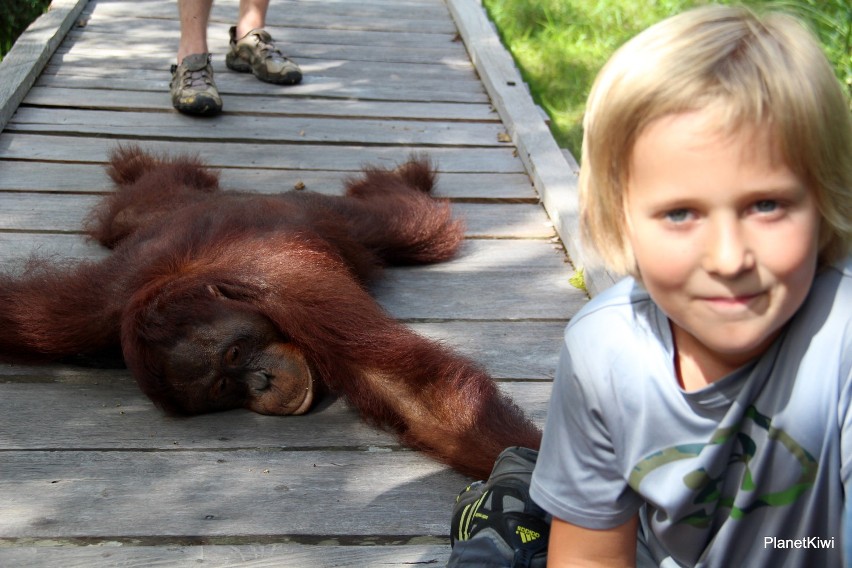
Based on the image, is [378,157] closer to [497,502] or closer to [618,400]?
[497,502]

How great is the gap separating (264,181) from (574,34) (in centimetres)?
284

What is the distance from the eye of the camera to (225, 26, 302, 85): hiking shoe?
13.8 ft

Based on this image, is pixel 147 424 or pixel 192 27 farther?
pixel 192 27

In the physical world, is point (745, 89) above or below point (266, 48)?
above

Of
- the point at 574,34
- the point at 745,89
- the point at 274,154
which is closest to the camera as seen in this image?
the point at 745,89

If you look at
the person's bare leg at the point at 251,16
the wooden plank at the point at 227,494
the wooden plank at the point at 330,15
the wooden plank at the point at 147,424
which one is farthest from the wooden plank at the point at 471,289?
the wooden plank at the point at 330,15

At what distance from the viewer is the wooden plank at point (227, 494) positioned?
1794 millimetres

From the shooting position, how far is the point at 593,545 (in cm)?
132

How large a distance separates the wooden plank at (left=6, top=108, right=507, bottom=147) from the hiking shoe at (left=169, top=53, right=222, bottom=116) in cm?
5

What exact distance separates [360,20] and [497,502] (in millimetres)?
4087

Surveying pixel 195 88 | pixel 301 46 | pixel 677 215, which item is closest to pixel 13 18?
pixel 301 46

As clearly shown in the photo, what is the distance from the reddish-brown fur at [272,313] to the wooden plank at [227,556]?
0.88 feet

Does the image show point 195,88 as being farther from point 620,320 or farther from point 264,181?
point 620,320

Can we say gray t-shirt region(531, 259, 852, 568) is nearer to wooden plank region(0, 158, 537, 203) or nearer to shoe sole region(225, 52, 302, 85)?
wooden plank region(0, 158, 537, 203)
